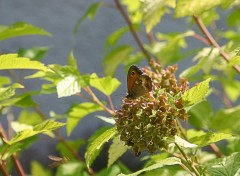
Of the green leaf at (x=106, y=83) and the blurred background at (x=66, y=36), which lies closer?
the green leaf at (x=106, y=83)

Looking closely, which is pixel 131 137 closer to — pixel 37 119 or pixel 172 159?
pixel 172 159

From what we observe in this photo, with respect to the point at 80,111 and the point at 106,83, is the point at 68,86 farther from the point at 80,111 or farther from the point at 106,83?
the point at 80,111

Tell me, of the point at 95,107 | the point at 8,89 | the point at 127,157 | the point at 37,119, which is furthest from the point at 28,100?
the point at 127,157

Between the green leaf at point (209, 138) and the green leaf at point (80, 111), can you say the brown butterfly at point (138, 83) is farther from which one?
the green leaf at point (80, 111)

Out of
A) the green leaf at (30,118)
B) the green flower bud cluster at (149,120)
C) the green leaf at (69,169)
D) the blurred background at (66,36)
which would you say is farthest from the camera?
the blurred background at (66,36)

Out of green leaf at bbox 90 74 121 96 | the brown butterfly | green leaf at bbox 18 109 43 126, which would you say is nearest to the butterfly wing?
the brown butterfly

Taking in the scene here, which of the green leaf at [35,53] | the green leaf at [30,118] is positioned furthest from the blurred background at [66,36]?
the green leaf at [35,53]
